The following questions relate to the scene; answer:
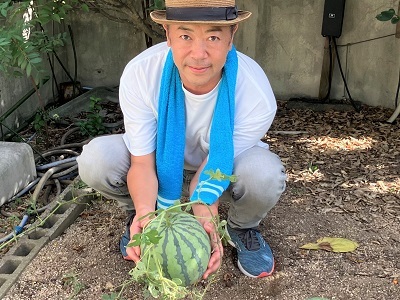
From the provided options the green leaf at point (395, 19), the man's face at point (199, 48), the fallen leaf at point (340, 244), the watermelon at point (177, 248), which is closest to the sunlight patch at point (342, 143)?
the green leaf at point (395, 19)

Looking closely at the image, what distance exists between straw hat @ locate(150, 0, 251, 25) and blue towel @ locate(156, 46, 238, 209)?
0.34 meters

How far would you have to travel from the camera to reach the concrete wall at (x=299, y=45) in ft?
16.1

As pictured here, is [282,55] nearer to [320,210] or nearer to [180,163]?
[320,210]

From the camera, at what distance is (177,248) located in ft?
6.02

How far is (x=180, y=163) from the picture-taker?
8.45ft

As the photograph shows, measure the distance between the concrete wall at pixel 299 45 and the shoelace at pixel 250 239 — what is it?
102 inches

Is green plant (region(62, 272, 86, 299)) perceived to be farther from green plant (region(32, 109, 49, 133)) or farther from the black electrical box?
the black electrical box

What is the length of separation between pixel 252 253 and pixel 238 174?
496mm

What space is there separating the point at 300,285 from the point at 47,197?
184cm

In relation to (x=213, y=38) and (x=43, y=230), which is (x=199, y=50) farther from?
(x=43, y=230)

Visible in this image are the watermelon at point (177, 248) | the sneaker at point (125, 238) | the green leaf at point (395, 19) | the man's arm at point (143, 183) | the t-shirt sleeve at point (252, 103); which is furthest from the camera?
the green leaf at point (395, 19)

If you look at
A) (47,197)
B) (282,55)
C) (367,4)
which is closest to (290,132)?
(282,55)

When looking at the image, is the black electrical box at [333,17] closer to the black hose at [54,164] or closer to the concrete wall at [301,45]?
the concrete wall at [301,45]

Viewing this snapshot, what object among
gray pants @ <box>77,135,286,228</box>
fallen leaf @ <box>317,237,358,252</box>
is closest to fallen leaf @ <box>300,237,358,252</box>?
fallen leaf @ <box>317,237,358,252</box>
